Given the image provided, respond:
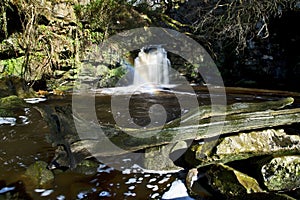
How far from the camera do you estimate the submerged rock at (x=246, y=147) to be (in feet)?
10.3

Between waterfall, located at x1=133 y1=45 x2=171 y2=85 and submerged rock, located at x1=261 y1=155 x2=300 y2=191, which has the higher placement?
waterfall, located at x1=133 y1=45 x2=171 y2=85

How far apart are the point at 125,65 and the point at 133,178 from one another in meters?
7.92

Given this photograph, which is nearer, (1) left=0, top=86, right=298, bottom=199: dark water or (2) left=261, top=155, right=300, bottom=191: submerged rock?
(1) left=0, top=86, right=298, bottom=199: dark water

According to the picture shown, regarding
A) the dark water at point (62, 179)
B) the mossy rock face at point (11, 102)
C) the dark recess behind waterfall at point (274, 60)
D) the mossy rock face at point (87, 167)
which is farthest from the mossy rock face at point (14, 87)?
the dark recess behind waterfall at point (274, 60)

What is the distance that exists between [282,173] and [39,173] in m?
2.68

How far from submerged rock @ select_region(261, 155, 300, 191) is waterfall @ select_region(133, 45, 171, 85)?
26.7ft

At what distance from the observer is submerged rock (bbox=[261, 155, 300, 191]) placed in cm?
279

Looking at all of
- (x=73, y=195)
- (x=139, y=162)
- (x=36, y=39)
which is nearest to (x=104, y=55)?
(x=36, y=39)

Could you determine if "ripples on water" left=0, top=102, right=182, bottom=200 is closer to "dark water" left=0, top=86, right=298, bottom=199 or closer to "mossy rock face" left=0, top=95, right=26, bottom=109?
"dark water" left=0, top=86, right=298, bottom=199

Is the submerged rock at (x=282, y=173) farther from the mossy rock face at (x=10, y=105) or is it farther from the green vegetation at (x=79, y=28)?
the green vegetation at (x=79, y=28)

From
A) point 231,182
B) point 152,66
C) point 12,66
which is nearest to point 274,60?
point 152,66

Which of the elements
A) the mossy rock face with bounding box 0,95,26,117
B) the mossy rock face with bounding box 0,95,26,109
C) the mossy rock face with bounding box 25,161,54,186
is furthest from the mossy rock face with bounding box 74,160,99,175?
the mossy rock face with bounding box 0,95,26,109

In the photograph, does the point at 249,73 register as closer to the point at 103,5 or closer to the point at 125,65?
the point at 125,65

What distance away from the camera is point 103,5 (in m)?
10.2
